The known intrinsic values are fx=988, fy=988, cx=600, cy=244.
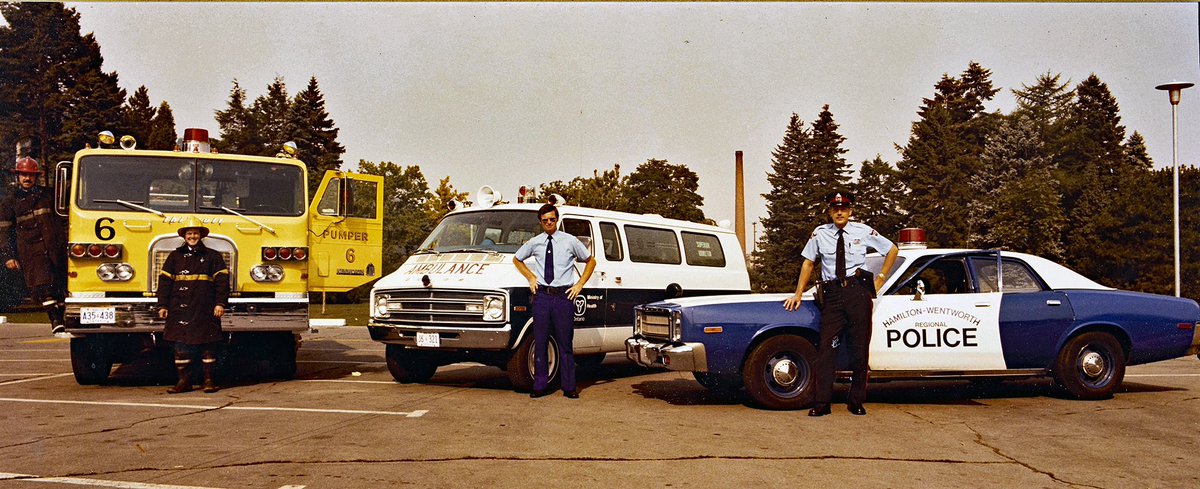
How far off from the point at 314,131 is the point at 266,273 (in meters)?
64.4

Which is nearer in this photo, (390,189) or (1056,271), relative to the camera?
(1056,271)

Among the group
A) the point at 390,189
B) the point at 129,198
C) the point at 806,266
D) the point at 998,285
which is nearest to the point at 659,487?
the point at 806,266

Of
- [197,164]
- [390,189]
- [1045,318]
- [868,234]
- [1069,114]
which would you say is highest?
[1069,114]

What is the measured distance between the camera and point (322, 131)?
241 ft

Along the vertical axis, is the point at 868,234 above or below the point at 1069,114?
below

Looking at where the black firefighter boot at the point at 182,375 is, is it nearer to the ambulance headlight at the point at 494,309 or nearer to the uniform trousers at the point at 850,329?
the ambulance headlight at the point at 494,309

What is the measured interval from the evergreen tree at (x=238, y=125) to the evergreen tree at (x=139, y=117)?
6.97 m

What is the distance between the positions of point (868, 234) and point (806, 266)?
1.97ft

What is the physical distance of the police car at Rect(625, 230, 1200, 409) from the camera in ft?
29.0

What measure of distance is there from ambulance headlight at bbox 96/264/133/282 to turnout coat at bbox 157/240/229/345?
0.51 metres

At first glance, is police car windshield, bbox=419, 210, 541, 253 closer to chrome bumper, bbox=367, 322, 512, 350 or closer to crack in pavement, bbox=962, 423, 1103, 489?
chrome bumper, bbox=367, 322, 512, 350

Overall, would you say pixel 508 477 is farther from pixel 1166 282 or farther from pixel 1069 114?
pixel 1069 114

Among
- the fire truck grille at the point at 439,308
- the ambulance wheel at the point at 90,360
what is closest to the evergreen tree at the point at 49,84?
the ambulance wheel at the point at 90,360

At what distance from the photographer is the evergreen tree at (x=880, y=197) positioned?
73.7 meters
